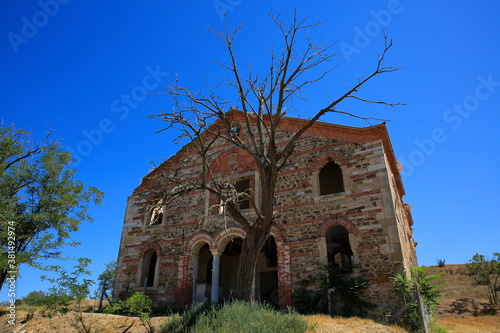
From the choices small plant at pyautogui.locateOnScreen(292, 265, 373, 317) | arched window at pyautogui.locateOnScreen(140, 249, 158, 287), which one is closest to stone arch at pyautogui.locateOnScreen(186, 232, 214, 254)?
arched window at pyautogui.locateOnScreen(140, 249, 158, 287)

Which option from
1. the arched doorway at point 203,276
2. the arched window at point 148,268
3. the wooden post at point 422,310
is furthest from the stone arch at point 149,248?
the wooden post at point 422,310

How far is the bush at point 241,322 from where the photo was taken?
263 inches

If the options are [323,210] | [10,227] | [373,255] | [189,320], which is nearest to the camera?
[189,320]

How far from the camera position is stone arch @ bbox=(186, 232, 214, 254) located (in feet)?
47.8

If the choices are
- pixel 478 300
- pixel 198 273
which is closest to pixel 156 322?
pixel 198 273

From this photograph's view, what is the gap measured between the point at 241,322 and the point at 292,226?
20.8ft

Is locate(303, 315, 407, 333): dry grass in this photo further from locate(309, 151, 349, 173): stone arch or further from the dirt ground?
locate(309, 151, 349, 173): stone arch

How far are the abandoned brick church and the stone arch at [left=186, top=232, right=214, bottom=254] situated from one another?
45 mm

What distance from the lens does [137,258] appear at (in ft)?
52.3

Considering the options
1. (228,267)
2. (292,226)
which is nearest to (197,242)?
(228,267)

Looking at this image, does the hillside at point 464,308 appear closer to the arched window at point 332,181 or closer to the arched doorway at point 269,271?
the arched window at point 332,181

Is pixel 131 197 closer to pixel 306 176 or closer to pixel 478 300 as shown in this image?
pixel 306 176

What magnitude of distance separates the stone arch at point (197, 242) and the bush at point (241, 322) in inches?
249

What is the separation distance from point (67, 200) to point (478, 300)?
25.4 metres
